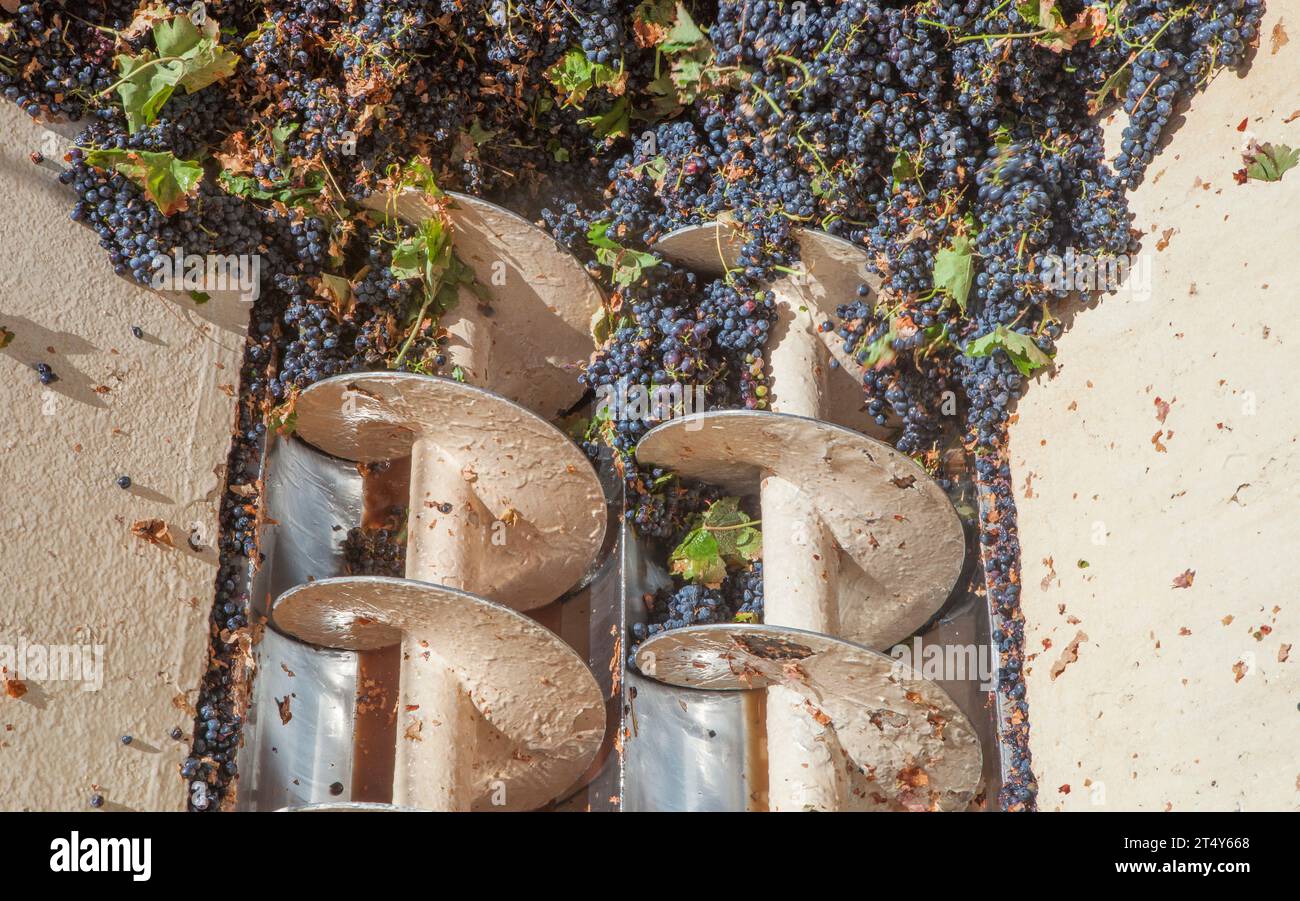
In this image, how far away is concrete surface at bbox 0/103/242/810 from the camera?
7.48 feet

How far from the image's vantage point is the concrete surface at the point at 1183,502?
2061 mm

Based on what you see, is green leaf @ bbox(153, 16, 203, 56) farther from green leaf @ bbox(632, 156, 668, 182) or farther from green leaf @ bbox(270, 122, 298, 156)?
green leaf @ bbox(632, 156, 668, 182)

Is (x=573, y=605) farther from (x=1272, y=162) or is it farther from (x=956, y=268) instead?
(x=1272, y=162)

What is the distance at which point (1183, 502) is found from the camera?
2262 millimetres

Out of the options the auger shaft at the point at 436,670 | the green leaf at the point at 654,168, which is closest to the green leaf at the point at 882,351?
the green leaf at the point at 654,168

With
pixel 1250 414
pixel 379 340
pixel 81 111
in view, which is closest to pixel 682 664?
pixel 379 340

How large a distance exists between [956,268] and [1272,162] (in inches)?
23.2

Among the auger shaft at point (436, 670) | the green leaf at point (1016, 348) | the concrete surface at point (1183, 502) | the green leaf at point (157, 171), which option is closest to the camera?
the concrete surface at point (1183, 502)

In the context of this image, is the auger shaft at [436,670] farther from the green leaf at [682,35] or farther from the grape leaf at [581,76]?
the green leaf at [682,35]

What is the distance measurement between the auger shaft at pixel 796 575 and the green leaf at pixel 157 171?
3.94 ft

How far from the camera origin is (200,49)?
8.46ft

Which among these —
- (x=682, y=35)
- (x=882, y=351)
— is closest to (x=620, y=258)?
(x=682, y=35)

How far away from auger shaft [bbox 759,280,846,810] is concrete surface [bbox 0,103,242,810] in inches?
42.4

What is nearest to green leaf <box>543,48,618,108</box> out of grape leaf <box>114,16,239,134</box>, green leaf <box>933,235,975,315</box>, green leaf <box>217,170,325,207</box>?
green leaf <box>217,170,325,207</box>
